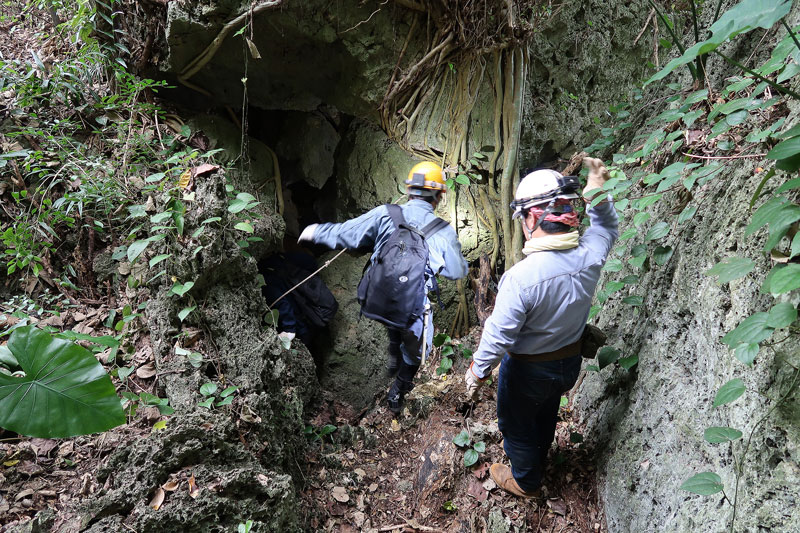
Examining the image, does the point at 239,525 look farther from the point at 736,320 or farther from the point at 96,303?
the point at 736,320

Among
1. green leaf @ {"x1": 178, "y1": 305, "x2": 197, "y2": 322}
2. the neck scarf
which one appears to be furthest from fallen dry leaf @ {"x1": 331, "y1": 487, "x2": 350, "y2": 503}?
the neck scarf

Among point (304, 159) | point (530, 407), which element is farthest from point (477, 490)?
point (304, 159)

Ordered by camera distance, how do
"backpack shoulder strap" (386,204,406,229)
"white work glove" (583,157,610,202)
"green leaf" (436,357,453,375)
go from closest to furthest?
"white work glove" (583,157,610,202) → "backpack shoulder strap" (386,204,406,229) → "green leaf" (436,357,453,375)

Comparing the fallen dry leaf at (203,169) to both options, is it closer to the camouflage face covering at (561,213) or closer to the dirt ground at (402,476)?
the dirt ground at (402,476)

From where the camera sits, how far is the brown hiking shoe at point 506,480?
2492 mm

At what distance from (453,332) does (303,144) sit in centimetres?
290

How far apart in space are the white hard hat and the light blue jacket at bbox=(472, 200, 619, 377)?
9.7 inches

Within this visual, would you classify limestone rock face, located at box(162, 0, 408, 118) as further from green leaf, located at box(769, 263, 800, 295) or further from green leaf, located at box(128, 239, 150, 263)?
green leaf, located at box(769, 263, 800, 295)

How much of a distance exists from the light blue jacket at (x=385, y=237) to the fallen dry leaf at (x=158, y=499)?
75.3 inches

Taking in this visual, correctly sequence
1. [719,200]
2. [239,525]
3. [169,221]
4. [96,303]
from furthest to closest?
[96,303]
[169,221]
[719,200]
[239,525]

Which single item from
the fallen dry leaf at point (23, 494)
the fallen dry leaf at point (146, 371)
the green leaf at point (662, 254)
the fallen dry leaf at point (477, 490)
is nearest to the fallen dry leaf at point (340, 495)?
the fallen dry leaf at point (477, 490)

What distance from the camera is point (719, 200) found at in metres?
2.06

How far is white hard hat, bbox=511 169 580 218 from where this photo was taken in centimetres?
203

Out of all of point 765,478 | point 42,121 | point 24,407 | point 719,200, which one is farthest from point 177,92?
point 765,478
